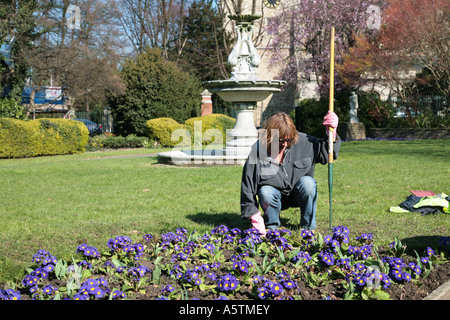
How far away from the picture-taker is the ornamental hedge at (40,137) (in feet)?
44.1

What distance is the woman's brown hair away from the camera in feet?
12.4

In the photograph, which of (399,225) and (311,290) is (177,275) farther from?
(399,225)

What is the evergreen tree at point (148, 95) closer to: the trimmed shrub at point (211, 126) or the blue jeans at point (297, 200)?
the trimmed shrub at point (211, 126)

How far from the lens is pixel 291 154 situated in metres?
3.98

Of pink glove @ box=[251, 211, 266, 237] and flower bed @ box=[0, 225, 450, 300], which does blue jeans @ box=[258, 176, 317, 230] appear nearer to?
pink glove @ box=[251, 211, 266, 237]

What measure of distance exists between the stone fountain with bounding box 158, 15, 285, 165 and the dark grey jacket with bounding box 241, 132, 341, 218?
5.66 metres

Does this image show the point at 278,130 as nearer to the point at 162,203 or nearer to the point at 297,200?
the point at 297,200

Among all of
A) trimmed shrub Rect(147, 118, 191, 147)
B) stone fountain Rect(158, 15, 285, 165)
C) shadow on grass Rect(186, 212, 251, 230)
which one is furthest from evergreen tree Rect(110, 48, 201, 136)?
shadow on grass Rect(186, 212, 251, 230)

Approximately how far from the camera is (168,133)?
17047 millimetres

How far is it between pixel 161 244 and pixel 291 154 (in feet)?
4.54

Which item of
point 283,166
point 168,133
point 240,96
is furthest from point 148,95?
point 283,166

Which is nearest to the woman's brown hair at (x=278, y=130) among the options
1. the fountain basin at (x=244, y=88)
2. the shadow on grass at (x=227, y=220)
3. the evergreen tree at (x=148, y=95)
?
the shadow on grass at (x=227, y=220)

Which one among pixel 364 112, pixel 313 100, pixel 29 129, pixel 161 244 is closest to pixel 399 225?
pixel 161 244

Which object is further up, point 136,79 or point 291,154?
point 136,79
